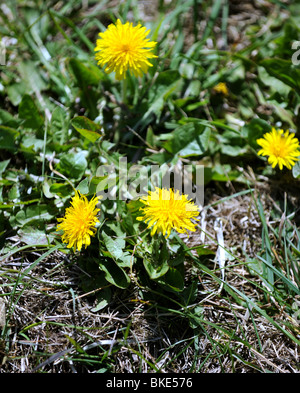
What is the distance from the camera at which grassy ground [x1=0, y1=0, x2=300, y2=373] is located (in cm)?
158

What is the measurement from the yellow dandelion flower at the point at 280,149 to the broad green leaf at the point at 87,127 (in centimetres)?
84

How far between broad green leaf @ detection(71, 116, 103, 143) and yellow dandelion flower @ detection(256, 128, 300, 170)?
0.84 meters

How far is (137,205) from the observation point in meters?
1.68

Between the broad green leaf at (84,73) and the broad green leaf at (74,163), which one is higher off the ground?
the broad green leaf at (84,73)

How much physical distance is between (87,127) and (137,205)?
0.51 meters

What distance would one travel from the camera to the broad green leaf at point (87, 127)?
1.75 metres

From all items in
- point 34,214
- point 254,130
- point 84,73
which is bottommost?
point 34,214

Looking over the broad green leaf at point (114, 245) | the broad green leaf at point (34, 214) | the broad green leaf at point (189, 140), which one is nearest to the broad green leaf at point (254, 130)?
the broad green leaf at point (189, 140)

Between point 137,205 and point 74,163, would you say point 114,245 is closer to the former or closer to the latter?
point 137,205

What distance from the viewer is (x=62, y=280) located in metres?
1.71

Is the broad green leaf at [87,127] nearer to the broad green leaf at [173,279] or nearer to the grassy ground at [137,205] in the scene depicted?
the grassy ground at [137,205]

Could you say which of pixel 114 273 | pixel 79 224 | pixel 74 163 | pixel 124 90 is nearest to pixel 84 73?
pixel 124 90
